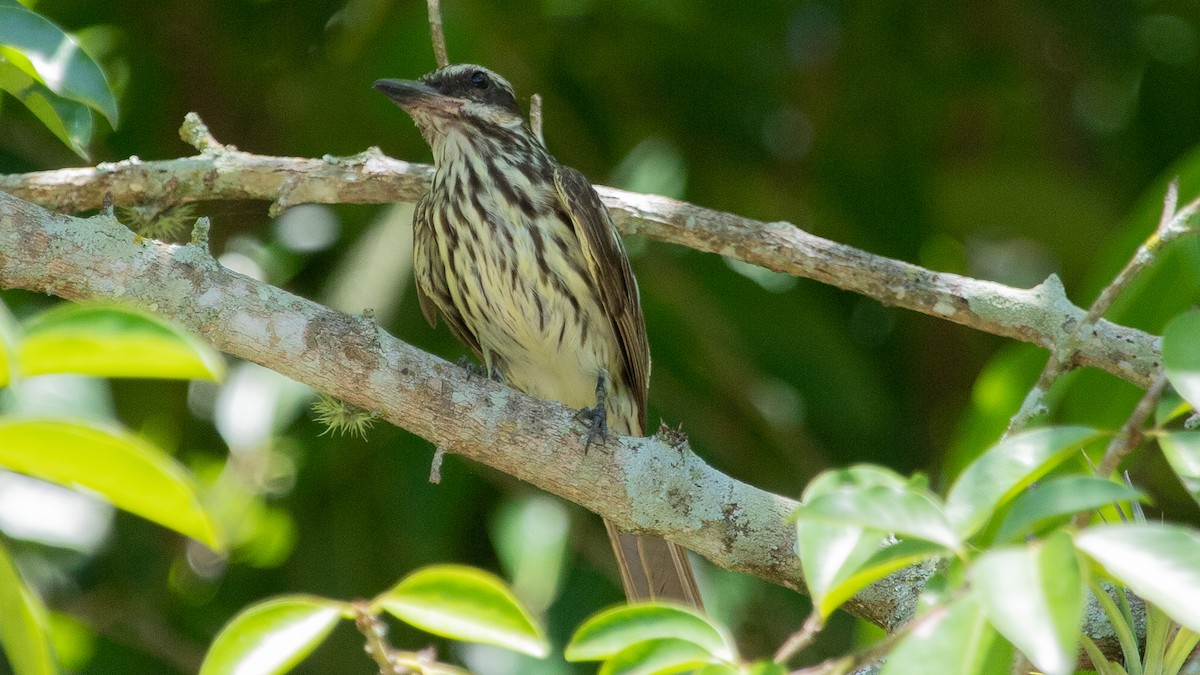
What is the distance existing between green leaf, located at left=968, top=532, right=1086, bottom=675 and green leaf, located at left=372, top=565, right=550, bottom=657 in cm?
47

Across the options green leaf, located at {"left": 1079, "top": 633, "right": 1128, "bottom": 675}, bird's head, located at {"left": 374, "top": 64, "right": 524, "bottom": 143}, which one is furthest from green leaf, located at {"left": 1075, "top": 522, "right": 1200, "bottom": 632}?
bird's head, located at {"left": 374, "top": 64, "right": 524, "bottom": 143}

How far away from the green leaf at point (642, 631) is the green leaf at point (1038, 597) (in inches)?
13.6

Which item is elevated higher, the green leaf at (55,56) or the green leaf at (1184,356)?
the green leaf at (55,56)

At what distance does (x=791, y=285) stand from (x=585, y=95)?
99 centimetres

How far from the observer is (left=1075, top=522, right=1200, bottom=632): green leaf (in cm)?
114

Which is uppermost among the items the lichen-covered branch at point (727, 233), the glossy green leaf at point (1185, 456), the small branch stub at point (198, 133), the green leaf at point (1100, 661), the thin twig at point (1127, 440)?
the small branch stub at point (198, 133)

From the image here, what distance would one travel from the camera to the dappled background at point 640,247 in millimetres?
3914

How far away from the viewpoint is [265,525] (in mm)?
4492

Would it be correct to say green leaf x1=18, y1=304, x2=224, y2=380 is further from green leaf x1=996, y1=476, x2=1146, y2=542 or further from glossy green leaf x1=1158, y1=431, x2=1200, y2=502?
glossy green leaf x1=1158, y1=431, x2=1200, y2=502

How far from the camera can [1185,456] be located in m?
1.38

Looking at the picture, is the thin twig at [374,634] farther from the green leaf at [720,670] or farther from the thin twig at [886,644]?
the thin twig at [886,644]

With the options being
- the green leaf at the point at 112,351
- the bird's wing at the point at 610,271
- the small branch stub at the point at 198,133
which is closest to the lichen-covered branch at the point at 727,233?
the small branch stub at the point at 198,133

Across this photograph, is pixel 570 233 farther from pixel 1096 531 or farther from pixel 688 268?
pixel 1096 531

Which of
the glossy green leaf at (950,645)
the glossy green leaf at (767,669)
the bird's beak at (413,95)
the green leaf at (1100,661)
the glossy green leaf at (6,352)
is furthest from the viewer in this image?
the bird's beak at (413,95)
